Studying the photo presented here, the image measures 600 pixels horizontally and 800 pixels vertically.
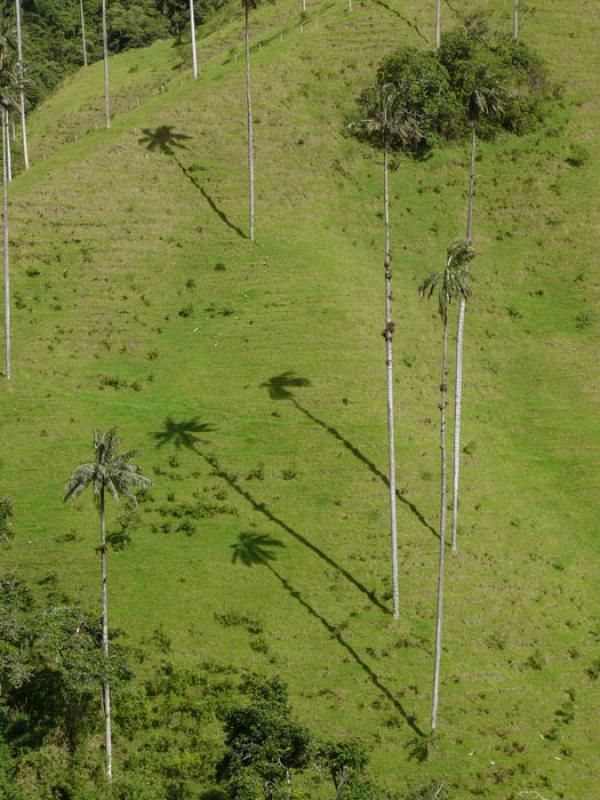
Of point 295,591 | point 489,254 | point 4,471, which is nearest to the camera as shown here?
point 295,591

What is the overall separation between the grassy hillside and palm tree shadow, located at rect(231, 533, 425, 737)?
0.22 meters

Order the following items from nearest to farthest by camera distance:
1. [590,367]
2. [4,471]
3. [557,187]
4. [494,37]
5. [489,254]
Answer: [4,471] < [590,367] < [489,254] < [557,187] < [494,37]

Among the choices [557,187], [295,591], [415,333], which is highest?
[557,187]

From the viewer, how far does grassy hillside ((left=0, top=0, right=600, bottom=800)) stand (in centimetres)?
6431

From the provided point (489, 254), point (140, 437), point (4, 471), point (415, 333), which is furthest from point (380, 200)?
point (4, 471)

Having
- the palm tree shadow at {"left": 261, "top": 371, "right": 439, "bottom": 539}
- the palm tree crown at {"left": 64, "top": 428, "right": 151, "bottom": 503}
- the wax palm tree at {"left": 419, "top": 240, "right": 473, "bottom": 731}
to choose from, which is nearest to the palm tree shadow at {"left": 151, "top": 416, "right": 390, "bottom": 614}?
the palm tree shadow at {"left": 261, "top": 371, "right": 439, "bottom": 539}

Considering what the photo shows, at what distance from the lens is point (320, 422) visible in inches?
3248

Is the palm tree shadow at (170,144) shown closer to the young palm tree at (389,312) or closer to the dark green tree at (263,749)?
the young palm tree at (389,312)

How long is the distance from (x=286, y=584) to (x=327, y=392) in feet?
66.4

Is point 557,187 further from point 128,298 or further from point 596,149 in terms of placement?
point 128,298

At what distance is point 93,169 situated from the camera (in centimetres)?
11312

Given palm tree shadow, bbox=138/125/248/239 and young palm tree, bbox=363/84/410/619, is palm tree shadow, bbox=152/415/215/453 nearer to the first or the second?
young palm tree, bbox=363/84/410/619

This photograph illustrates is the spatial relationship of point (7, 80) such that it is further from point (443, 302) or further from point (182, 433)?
point (443, 302)

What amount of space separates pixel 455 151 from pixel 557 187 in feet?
42.4
